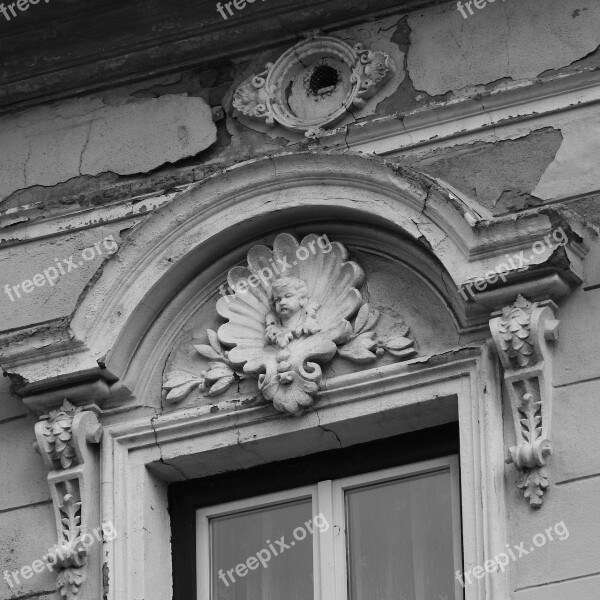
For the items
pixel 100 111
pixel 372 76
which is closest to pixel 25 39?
pixel 100 111

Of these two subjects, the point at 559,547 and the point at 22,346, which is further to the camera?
the point at 22,346

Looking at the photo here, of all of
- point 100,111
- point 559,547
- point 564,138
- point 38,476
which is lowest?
point 559,547

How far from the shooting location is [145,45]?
332 inches

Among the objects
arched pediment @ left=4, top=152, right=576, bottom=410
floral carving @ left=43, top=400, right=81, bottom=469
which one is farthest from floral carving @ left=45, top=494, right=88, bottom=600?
arched pediment @ left=4, top=152, right=576, bottom=410

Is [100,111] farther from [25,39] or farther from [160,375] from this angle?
[160,375]

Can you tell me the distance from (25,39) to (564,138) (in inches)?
90.4

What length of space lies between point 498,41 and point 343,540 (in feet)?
6.62
